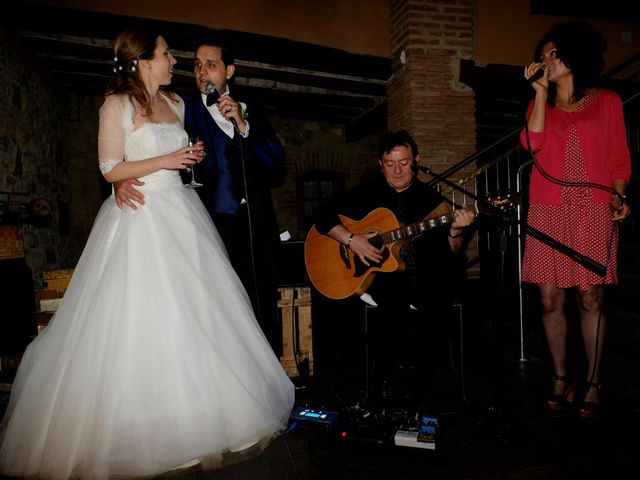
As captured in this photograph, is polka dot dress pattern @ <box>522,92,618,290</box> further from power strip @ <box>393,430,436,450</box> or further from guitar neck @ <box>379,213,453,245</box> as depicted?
power strip @ <box>393,430,436,450</box>

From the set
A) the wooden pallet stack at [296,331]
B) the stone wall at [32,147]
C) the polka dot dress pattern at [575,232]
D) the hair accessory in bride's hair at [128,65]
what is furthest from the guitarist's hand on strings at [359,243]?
the stone wall at [32,147]

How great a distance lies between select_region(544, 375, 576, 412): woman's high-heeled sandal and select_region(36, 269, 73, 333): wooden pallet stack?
3561 millimetres

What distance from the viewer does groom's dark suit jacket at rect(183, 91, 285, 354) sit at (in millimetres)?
2451

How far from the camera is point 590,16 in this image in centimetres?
670

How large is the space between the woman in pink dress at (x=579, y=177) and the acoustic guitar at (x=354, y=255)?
65 cm

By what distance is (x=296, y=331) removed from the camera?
3.49 meters

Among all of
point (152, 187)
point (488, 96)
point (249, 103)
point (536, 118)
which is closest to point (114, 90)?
point (152, 187)

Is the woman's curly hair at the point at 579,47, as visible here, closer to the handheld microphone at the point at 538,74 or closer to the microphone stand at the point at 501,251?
the handheld microphone at the point at 538,74

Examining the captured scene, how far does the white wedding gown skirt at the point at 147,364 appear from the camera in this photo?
181cm

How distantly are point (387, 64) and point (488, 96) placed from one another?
183cm

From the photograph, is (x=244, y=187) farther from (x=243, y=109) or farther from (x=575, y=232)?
(x=575, y=232)

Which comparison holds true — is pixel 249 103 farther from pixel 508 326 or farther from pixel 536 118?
pixel 508 326

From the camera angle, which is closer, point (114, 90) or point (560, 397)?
point (114, 90)

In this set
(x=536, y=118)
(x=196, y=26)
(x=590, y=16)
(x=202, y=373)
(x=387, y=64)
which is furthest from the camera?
(x=590, y=16)
